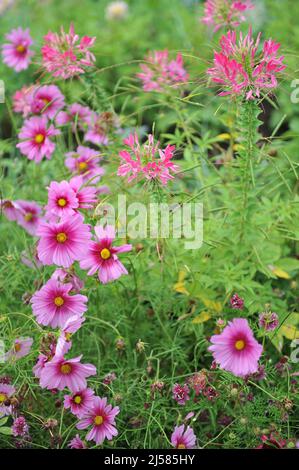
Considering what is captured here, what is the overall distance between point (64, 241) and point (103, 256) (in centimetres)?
9

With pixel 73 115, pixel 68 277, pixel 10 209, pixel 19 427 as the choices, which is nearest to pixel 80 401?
pixel 19 427

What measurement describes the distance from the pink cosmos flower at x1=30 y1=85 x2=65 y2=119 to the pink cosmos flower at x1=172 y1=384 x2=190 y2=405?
84cm

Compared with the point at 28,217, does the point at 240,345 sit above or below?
below

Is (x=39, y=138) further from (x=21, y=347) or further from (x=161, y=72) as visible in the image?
(x=21, y=347)

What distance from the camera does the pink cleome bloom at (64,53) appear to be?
5.50 feet

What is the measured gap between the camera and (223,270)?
171 cm

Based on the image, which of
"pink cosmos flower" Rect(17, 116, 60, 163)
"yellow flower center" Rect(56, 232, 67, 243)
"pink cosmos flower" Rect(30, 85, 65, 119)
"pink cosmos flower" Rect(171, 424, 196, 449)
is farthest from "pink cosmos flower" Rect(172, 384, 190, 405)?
"pink cosmos flower" Rect(30, 85, 65, 119)

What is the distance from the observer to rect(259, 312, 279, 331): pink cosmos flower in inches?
58.7

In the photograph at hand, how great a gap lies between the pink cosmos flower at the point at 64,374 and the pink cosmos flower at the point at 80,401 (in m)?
0.03

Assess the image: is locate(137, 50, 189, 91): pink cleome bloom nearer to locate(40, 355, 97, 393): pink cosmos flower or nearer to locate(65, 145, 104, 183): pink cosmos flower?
locate(65, 145, 104, 183): pink cosmos flower

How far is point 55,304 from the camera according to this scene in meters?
1.52

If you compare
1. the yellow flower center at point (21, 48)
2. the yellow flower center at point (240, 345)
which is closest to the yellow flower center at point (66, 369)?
the yellow flower center at point (240, 345)

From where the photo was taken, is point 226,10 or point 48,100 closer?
point 226,10
